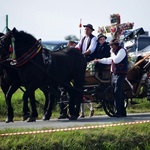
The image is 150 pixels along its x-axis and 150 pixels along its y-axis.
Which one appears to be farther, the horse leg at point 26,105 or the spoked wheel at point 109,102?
the spoked wheel at point 109,102

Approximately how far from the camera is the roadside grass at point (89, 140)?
7286 millimetres

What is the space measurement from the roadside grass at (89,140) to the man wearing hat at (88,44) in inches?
166

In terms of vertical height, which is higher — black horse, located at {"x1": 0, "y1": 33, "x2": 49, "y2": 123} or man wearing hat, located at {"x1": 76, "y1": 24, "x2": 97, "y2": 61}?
man wearing hat, located at {"x1": 76, "y1": 24, "x2": 97, "y2": 61}

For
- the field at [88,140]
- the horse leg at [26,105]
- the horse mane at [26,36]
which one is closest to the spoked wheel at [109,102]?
the horse leg at [26,105]

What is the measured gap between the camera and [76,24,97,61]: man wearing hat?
41.2 ft

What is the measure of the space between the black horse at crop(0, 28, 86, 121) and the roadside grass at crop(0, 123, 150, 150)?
3.25m

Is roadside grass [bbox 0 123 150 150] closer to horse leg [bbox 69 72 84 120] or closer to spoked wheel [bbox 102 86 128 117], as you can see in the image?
horse leg [bbox 69 72 84 120]

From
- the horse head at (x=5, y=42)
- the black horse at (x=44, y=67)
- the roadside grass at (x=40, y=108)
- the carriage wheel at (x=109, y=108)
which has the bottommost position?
the roadside grass at (x=40, y=108)

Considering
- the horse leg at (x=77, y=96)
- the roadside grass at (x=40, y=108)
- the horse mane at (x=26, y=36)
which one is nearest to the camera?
the horse mane at (x=26, y=36)

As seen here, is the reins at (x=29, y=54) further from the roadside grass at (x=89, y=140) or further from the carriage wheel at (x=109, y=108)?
the roadside grass at (x=89, y=140)

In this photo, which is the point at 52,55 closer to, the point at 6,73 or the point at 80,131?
the point at 6,73

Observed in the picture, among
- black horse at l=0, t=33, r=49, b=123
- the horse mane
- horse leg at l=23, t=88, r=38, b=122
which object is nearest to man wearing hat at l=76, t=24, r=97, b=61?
black horse at l=0, t=33, r=49, b=123

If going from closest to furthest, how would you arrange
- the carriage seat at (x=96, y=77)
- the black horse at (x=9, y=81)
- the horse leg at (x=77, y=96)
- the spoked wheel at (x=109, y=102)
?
1. the black horse at (x=9, y=81)
2. the horse leg at (x=77, y=96)
3. the spoked wheel at (x=109, y=102)
4. the carriage seat at (x=96, y=77)

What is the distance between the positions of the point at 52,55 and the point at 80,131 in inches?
156
